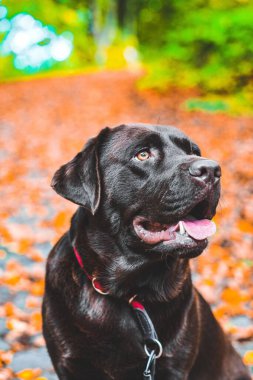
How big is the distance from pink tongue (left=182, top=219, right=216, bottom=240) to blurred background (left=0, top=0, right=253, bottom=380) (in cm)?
43

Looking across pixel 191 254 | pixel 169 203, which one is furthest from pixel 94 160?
pixel 191 254

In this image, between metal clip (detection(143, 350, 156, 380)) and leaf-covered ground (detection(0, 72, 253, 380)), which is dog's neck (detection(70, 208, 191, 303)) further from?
leaf-covered ground (detection(0, 72, 253, 380))

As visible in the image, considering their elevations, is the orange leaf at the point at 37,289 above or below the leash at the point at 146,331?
below

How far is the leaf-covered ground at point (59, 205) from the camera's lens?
3840mm

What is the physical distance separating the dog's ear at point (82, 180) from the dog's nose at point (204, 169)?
55 centimetres

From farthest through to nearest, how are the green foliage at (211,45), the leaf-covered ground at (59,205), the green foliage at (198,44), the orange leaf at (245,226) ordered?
the green foliage at (198,44) < the green foliage at (211,45) < the orange leaf at (245,226) < the leaf-covered ground at (59,205)

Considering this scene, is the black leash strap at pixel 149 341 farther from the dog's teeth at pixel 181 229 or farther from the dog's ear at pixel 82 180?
the dog's ear at pixel 82 180

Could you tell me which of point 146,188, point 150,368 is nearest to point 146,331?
point 150,368

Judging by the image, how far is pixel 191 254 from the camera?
228cm

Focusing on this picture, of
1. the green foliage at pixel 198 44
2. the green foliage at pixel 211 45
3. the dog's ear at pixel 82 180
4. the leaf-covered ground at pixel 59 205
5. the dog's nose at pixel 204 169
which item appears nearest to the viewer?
the dog's nose at pixel 204 169

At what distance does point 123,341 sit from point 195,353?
0.43m

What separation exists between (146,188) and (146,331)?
0.75m

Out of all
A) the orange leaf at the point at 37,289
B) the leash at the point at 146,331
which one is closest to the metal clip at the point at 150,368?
the leash at the point at 146,331

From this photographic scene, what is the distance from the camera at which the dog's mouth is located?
2.31m
